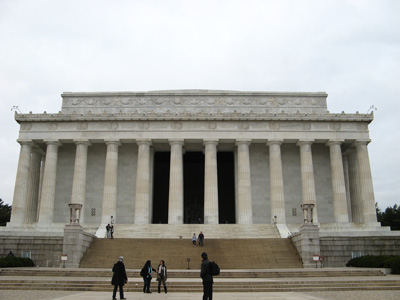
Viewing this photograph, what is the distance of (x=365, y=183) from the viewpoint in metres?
50.9

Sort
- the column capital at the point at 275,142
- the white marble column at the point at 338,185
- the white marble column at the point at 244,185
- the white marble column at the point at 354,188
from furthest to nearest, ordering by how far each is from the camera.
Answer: the white marble column at the point at 354,188 → the column capital at the point at 275,142 → the white marble column at the point at 338,185 → the white marble column at the point at 244,185

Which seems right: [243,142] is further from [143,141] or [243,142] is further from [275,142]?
[143,141]

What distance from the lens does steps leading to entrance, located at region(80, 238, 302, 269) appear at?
111ft

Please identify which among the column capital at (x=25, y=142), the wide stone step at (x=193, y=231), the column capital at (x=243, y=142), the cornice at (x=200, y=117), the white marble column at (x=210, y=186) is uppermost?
the cornice at (x=200, y=117)

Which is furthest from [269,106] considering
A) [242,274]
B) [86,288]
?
[86,288]

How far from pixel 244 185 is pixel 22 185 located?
26803 mm

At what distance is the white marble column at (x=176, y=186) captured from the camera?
49.3 m

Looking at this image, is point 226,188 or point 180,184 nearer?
point 180,184

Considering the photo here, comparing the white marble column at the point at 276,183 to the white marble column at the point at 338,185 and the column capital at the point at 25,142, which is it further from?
the column capital at the point at 25,142

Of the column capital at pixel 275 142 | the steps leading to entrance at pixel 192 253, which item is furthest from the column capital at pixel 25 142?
the column capital at pixel 275 142

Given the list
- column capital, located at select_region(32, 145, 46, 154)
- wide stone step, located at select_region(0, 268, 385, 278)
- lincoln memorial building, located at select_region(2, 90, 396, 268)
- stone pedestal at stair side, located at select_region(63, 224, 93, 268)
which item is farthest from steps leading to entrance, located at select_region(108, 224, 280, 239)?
column capital, located at select_region(32, 145, 46, 154)

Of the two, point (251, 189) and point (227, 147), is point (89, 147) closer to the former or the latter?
point (227, 147)

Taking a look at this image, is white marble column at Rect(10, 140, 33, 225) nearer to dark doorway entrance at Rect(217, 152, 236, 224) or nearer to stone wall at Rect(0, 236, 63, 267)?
stone wall at Rect(0, 236, 63, 267)

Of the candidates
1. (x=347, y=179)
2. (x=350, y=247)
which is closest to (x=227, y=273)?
(x=350, y=247)
